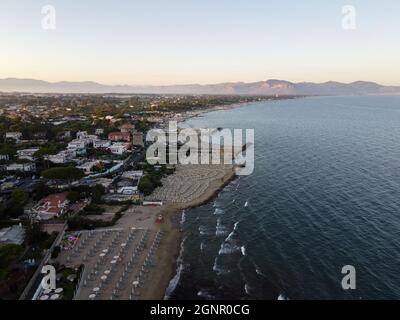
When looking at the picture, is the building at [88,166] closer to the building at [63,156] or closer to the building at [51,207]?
the building at [63,156]

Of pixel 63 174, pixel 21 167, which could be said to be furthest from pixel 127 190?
pixel 21 167

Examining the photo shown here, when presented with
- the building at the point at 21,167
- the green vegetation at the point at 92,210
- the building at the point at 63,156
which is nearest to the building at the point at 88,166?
the building at the point at 63,156

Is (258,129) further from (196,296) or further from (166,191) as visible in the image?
(196,296)

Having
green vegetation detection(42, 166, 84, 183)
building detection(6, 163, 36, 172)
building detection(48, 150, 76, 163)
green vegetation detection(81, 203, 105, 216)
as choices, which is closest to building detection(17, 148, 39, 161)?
building detection(48, 150, 76, 163)
